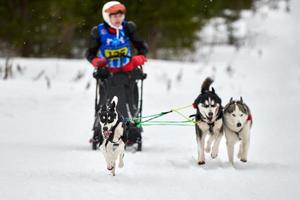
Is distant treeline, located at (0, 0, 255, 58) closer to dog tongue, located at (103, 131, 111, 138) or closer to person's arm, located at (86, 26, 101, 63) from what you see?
person's arm, located at (86, 26, 101, 63)

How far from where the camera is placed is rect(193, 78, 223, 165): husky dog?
197 inches

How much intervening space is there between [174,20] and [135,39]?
9.42m

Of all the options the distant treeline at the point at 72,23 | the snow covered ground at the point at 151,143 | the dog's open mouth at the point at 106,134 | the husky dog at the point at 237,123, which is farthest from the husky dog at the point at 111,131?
the distant treeline at the point at 72,23

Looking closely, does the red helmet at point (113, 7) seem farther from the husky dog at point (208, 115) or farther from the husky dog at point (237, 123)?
the husky dog at point (237, 123)

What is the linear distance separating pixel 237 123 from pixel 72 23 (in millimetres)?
9921

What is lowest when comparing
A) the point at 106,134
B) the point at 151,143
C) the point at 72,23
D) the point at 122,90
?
the point at 151,143

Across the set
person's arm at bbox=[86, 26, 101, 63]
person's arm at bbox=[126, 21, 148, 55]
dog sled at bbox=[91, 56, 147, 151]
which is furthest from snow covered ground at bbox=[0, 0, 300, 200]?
person's arm at bbox=[126, 21, 148, 55]

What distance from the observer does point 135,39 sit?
21.9 feet

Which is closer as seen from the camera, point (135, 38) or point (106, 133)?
point (106, 133)

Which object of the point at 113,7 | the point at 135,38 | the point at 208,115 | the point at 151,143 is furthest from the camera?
the point at 151,143

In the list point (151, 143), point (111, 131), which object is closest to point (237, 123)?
point (111, 131)

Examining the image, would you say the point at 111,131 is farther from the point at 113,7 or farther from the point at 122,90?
the point at 113,7

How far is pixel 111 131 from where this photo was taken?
4262mm

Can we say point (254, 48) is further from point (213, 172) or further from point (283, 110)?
point (213, 172)
